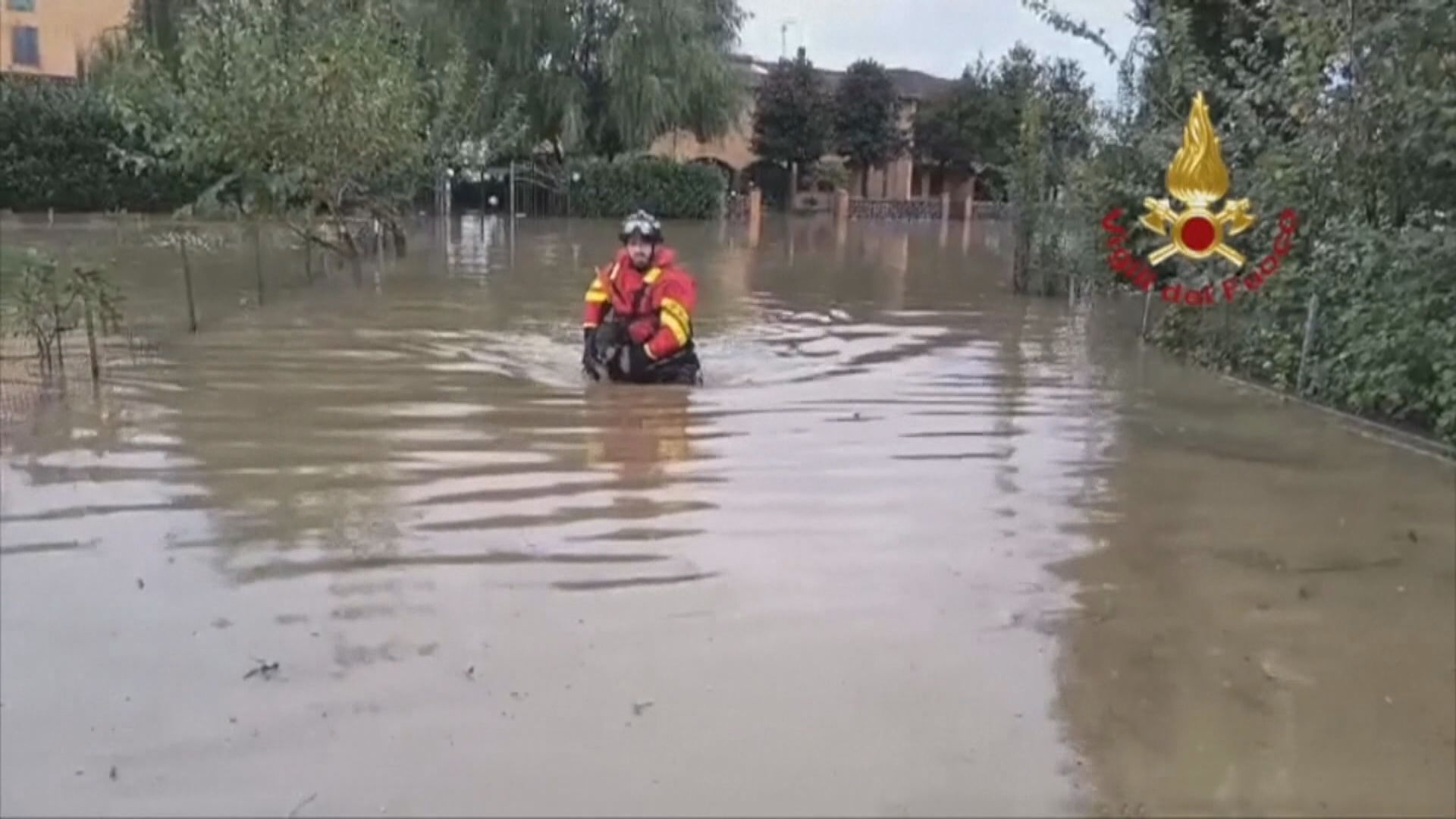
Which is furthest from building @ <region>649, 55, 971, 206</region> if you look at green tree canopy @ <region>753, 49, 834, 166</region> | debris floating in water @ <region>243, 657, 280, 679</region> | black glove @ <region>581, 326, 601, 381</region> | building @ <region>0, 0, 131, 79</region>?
debris floating in water @ <region>243, 657, 280, 679</region>

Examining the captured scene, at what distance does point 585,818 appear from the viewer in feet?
12.2

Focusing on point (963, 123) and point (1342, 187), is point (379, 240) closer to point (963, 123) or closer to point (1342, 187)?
point (1342, 187)

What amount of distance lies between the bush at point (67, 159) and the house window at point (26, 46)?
0.73 metres

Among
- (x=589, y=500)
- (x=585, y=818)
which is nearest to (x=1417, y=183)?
(x=589, y=500)

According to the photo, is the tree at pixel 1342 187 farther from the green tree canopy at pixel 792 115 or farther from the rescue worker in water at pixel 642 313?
the green tree canopy at pixel 792 115

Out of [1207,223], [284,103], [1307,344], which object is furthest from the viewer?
[284,103]

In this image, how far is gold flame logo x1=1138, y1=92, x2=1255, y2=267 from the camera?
1112 centimetres

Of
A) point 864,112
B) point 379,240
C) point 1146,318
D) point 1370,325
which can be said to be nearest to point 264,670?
point 1370,325

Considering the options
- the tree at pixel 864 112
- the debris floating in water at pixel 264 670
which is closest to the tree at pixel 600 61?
the tree at pixel 864 112

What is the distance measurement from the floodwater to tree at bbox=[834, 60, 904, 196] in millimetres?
40444

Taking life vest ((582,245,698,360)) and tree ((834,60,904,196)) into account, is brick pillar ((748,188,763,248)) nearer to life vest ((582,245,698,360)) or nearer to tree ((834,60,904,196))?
tree ((834,60,904,196))

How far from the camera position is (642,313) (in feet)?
32.3

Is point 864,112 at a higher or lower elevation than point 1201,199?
higher

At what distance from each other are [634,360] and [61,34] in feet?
76.7
